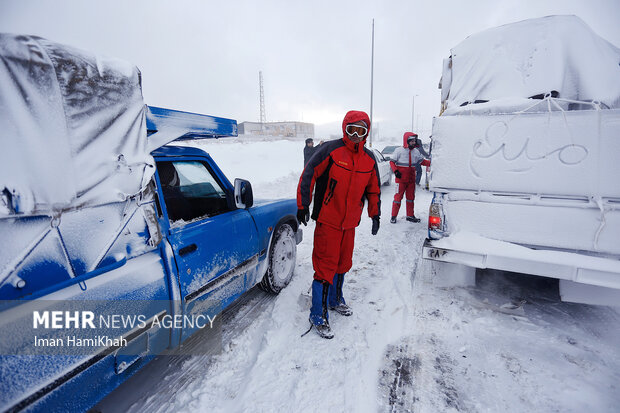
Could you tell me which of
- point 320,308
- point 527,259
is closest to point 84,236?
point 320,308

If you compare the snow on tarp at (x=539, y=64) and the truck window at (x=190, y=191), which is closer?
the truck window at (x=190, y=191)

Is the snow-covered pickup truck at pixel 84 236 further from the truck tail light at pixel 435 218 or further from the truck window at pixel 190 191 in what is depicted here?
the truck tail light at pixel 435 218

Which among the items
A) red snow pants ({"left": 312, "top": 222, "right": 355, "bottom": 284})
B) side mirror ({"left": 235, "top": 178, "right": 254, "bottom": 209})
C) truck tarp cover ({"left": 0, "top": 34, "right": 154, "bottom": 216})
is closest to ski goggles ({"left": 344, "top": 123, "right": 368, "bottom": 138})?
red snow pants ({"left": 312, "top": 222, "right": 355, "bottom": 284})

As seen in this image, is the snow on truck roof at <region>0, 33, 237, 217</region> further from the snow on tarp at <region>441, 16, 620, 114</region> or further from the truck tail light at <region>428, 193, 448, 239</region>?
the snow on tarp at <region>441, 16, 620, 114</region>

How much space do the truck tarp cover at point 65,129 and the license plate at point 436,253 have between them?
8.83 ft

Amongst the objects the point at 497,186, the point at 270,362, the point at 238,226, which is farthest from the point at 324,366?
the point at 497,186

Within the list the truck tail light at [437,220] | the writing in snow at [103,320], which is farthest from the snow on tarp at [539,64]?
the writing in snow at [103,320]

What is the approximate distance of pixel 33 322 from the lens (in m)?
1.18

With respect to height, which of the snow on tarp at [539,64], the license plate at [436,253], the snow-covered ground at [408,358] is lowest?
the snow-covered ground at [408,358]

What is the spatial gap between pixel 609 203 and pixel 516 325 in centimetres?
138

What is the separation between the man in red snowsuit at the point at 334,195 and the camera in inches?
98.3

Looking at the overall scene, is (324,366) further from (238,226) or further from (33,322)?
(33,322)

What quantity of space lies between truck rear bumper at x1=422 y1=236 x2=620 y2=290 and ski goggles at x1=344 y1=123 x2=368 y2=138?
4.67 ft

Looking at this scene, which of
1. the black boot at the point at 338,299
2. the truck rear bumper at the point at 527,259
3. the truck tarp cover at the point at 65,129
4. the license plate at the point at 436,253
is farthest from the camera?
the black boot at the point at 338,299
